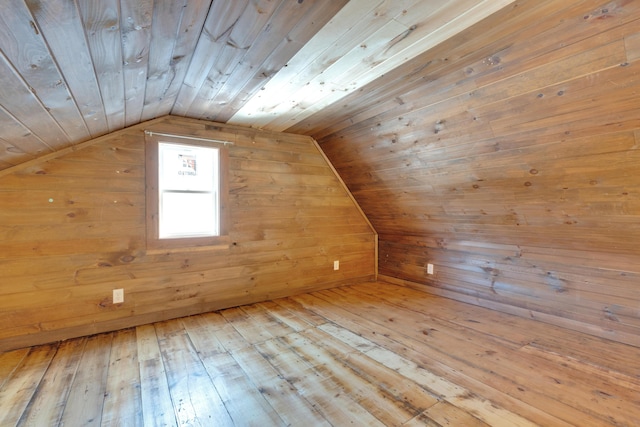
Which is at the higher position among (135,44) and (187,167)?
(135,44)

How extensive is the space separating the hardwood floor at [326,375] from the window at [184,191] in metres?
0.81

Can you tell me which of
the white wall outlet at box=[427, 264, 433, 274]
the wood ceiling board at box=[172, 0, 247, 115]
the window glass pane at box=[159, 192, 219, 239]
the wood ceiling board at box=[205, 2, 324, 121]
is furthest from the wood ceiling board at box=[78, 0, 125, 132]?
the white wall outlet at box=[427, 264, 433, 274]

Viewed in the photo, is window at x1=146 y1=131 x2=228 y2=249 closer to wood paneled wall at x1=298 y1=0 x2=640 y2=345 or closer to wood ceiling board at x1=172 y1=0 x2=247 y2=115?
wood ceiling board at x1=172 y1=0 x2=247 y2=115

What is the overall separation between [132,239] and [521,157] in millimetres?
3199

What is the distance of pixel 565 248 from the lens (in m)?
2.55

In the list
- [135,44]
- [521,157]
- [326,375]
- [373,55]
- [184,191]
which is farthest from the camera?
[184,191]

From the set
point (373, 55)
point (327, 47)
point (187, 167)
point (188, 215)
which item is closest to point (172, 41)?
point (327, 47)

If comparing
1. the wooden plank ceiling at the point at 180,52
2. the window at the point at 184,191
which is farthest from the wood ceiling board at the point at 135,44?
Result: the window at the point at 184,191

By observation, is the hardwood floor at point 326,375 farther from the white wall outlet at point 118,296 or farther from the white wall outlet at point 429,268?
the white wall outlet at point 429,268

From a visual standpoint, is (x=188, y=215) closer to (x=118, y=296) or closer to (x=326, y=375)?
(x=118, y=296)

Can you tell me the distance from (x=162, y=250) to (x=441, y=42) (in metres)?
2.69

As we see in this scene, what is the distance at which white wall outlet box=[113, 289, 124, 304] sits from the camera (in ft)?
8.21

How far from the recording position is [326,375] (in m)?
1.83

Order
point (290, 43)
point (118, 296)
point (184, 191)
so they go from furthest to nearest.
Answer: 1. point (184, 191)
2. point (118, 296)
3. point (290, 43)
